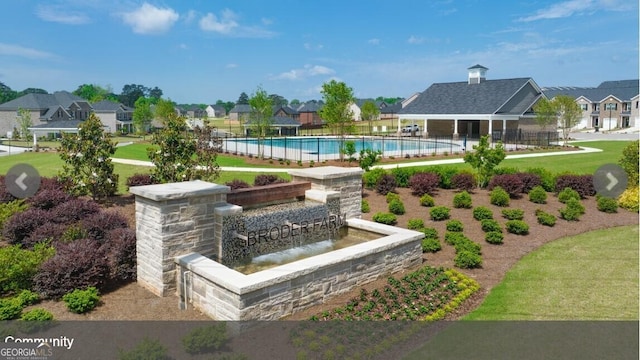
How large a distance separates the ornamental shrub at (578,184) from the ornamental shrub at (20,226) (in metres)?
15.9

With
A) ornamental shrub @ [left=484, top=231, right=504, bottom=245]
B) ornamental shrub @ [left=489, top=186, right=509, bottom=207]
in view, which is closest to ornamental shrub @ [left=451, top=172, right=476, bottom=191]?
ornamental shrub @ [left=489, top=186, right=509, bottom=207]

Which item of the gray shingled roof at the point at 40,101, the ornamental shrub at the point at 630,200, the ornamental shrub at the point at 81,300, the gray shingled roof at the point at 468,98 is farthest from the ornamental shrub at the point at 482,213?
the gray shingled roof at the point at 40,101

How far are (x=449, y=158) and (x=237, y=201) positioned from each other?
21.1m

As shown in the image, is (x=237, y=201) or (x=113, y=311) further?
(x=237, y=201)

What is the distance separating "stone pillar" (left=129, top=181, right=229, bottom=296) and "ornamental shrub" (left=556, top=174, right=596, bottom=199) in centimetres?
1282

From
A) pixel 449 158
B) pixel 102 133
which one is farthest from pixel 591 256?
pixel 449 158

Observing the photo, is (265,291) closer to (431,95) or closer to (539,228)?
(539,228)

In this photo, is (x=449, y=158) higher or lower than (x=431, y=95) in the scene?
lower

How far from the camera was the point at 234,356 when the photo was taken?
5.96m

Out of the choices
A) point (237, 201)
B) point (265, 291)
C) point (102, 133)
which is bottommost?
point (265, 291)

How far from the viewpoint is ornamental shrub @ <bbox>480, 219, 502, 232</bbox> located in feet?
40.3

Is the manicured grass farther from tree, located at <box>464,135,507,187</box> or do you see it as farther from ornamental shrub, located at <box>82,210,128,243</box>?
ornamental shrub, located at <box>82,210,128,243</box>

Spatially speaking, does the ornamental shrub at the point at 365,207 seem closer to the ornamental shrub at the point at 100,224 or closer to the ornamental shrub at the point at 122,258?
the ornamental shrub at the point at 100,224

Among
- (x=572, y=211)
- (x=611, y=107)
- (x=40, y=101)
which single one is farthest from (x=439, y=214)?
(x=611, y=107)
